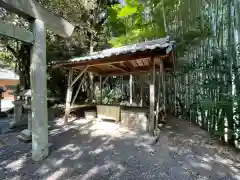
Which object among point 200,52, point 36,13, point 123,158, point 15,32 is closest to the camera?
point 15,32

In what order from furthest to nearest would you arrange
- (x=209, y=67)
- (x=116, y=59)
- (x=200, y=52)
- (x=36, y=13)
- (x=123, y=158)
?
(x=200, y=52) → (x=209, y=67) → (x=116, y=59) → (x=123, y=158) → (x=36, y=13)

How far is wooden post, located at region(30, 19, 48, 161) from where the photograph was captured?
250 centimetres

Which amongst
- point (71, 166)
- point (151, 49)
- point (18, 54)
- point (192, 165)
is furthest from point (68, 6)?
point (192, 165)

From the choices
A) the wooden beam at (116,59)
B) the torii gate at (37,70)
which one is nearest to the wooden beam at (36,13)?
the torii gate at (37,70)

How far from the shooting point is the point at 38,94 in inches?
99.3

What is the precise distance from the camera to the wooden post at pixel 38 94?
8.20ft

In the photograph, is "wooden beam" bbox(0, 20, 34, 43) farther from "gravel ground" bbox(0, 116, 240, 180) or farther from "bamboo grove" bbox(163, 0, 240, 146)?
"bamboo grove" bbox(163, 0, 240, 146)

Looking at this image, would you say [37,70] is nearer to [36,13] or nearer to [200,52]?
[36,13]

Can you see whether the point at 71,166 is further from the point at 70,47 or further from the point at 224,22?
the point at 70,47

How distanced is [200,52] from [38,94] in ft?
15.9

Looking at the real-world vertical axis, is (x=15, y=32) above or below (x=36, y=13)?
below

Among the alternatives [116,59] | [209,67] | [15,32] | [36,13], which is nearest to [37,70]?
[15,32]

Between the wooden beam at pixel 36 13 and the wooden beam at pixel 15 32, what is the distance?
Result: 0.24m

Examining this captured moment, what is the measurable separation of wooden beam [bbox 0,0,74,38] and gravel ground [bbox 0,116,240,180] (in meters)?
2.27
